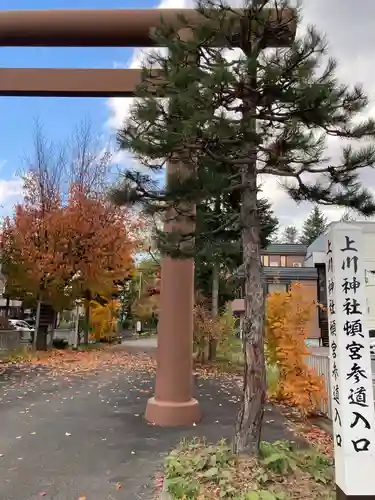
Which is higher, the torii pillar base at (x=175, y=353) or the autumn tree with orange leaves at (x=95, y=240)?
the autumn tree with orange leaves at (x=95, y=240)

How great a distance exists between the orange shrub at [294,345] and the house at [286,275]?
0.96 ft

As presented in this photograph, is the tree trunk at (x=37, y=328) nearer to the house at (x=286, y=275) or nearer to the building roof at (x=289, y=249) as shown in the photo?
the house at (x=286, y=275)

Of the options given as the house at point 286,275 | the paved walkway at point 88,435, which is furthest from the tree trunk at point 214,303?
Result: the paved walkway at point 88,435

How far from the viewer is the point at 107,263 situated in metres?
17.5

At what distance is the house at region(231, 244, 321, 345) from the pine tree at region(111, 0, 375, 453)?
909mm

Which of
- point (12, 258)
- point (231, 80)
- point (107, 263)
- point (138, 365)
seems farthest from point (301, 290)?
point (12, 258)

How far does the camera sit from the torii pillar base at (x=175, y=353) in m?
6.96

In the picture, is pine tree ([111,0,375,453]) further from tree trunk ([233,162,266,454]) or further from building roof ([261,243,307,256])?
building roof ([261,243,307,256])

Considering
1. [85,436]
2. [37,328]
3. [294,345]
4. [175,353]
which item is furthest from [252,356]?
[37,328]

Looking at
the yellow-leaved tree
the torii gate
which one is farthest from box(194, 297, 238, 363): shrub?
the yellow-leaved tree

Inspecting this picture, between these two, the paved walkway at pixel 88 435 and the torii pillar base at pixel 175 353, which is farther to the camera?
the torii pillar base at pixel 175 353

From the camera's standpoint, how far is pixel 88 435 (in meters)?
6.33

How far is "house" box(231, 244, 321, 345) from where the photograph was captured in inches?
401

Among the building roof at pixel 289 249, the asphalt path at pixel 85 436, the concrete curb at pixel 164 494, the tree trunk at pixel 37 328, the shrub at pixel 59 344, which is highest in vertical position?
the building roof at pixel 289 249
